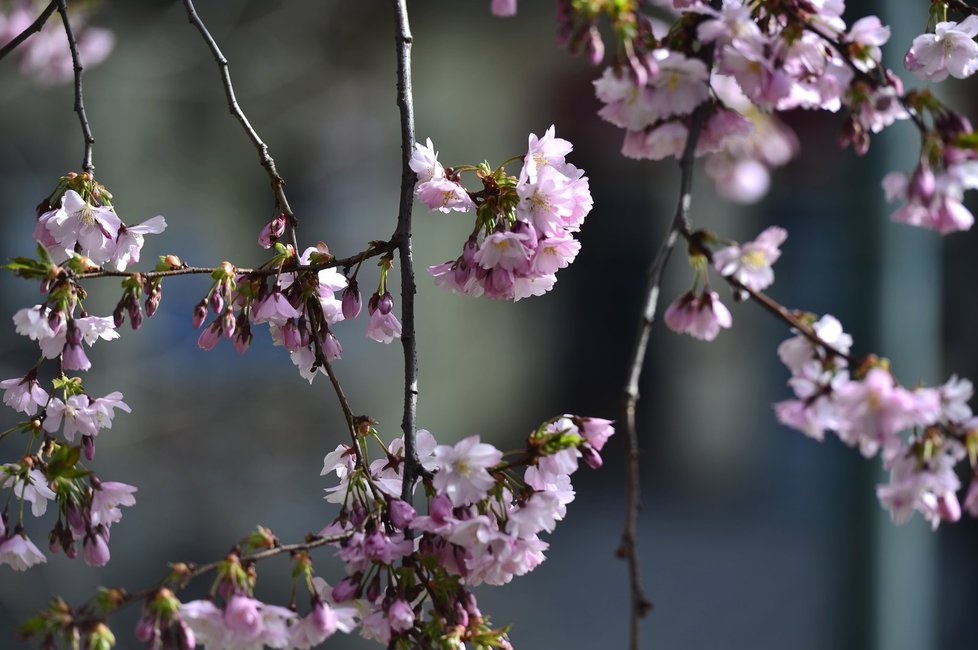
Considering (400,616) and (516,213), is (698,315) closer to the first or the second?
(516,213)

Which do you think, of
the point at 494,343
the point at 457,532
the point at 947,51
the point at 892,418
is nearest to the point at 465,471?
the point at 457,532

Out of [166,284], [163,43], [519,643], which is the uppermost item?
[163,43]

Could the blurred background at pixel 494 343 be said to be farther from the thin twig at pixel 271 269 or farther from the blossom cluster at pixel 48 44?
the thin twig at pixel 271 269

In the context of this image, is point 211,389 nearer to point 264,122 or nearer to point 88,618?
point 264,122

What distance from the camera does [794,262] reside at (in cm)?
673

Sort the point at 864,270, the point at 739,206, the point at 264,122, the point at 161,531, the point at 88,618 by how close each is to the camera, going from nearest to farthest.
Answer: the point at 88,618 → the point at 864,270 → the point at 161,531 → the point at 264,122 → the point at 739,206

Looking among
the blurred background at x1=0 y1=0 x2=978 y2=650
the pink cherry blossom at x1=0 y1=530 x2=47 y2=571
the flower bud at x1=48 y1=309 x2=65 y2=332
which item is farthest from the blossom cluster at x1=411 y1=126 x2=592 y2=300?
the blurred background at x1=0 y1=0 x2=978 y2=650

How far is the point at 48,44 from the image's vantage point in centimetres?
287

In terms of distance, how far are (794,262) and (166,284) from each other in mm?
3944

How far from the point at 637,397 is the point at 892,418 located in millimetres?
178

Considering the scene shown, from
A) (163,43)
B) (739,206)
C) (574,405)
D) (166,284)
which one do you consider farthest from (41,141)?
(739,206)

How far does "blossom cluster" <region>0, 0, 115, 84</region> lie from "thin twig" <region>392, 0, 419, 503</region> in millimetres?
→ 1825

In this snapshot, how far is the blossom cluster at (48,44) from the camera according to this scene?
283cm

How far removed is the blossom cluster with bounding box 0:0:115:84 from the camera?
283 cm
